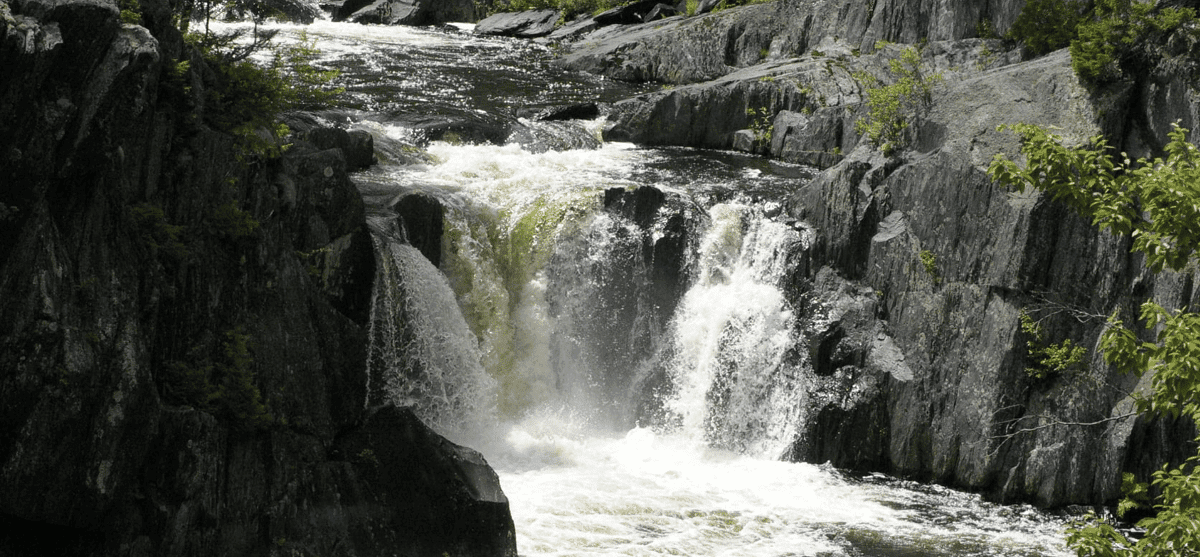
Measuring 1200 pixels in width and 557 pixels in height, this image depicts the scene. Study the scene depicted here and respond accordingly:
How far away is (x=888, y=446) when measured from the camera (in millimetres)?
15828

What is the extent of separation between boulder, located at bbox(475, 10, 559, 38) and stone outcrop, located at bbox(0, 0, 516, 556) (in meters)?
24.8

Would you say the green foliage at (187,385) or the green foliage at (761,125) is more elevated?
the green foliage at (761,125)

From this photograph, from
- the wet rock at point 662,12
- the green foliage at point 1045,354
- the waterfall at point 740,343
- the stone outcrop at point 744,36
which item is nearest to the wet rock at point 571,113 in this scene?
the stone outcrop at point 744,36

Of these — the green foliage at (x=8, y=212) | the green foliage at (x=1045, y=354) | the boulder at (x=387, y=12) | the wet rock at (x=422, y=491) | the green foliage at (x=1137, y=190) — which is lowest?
the wet rock at (x=422, y=491)

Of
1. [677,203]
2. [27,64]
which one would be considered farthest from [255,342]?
[677,203]

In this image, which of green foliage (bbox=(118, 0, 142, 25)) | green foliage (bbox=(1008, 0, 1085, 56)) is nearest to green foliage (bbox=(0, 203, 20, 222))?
green foliage (bbox=(118, 0, 142, 25))

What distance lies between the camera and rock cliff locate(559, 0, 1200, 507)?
14.5 metres

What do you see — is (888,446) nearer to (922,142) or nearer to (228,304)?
(922,142)

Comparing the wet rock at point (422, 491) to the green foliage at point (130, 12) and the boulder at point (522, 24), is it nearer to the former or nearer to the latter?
the green foliage at point (130, 12)

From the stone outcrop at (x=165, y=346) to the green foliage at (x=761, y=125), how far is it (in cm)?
1198

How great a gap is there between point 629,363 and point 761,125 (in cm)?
833

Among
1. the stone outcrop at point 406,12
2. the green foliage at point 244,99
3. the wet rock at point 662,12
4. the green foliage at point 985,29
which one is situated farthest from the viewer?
the stone outcrop at point 406,12

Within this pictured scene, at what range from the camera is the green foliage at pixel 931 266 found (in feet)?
51.4

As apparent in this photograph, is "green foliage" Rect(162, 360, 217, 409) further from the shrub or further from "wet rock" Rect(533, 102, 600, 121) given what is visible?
"wet rock" Rect(533, 102, 600, 121)
